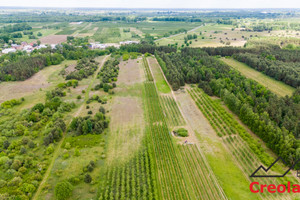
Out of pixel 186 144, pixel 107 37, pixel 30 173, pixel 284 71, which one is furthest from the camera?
pixel 107 37

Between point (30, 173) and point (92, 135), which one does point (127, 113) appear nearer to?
point (92, 135)

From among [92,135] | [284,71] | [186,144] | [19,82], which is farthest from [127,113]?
[284,71]

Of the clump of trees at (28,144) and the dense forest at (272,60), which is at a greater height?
the dense forest at (272,60)

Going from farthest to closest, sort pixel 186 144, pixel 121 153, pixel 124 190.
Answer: pixel 186 144 < pixel 121 153 < pixel 124 190

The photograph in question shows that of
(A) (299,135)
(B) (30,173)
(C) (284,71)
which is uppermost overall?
(C) (284,71)

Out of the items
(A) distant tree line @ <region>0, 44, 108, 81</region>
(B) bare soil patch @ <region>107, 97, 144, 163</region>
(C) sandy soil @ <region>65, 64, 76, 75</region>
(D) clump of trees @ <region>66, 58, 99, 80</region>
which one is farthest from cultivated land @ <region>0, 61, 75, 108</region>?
(B) bare soil patch @ <region>107, 97, 144, 163</region>

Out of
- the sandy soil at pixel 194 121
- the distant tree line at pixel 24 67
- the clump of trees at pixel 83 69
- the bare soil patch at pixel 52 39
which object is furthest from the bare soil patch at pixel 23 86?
the bare soil patch at pixel 52 39

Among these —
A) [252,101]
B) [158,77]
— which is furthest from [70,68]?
[252,101]

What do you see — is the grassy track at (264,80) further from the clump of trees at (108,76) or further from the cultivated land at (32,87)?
the cultivated land at (32,87)
